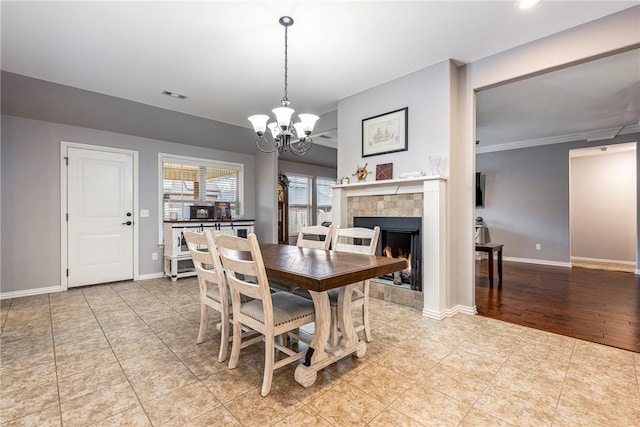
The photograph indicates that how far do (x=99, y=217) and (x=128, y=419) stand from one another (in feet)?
12.8

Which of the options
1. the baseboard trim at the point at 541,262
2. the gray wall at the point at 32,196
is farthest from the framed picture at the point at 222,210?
the baseboard trim at the point at 541,262

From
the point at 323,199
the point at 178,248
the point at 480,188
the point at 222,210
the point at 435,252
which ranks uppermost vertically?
the point at 480,188

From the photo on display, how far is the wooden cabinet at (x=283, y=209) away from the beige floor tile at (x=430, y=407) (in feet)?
18.4

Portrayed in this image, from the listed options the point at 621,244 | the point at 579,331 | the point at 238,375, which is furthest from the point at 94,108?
the point at 621,244

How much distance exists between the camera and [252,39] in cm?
272

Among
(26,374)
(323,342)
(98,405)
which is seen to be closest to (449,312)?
(323,342)

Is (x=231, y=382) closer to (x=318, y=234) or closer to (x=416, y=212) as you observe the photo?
(x=318, y=234)

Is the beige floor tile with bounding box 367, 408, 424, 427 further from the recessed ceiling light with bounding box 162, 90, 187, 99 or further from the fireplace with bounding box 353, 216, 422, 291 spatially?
the recessed ceiling light with bounding box 162, 90, 187, 99

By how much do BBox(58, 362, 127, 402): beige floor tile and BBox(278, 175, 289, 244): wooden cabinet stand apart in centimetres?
512

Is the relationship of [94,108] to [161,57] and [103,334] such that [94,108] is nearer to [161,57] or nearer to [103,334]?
[161,57]

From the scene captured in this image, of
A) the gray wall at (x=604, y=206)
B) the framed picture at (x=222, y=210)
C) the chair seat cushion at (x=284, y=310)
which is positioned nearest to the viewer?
the chair seat cushion at (x=284, y=310)

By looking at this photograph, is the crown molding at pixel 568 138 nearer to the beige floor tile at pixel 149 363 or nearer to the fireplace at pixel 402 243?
the fireplace at pixel 402 243

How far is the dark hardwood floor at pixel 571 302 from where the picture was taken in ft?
8.75

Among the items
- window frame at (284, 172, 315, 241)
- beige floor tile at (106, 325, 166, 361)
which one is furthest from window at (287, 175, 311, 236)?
beige floor tile at (106, 325, 166, 361)
